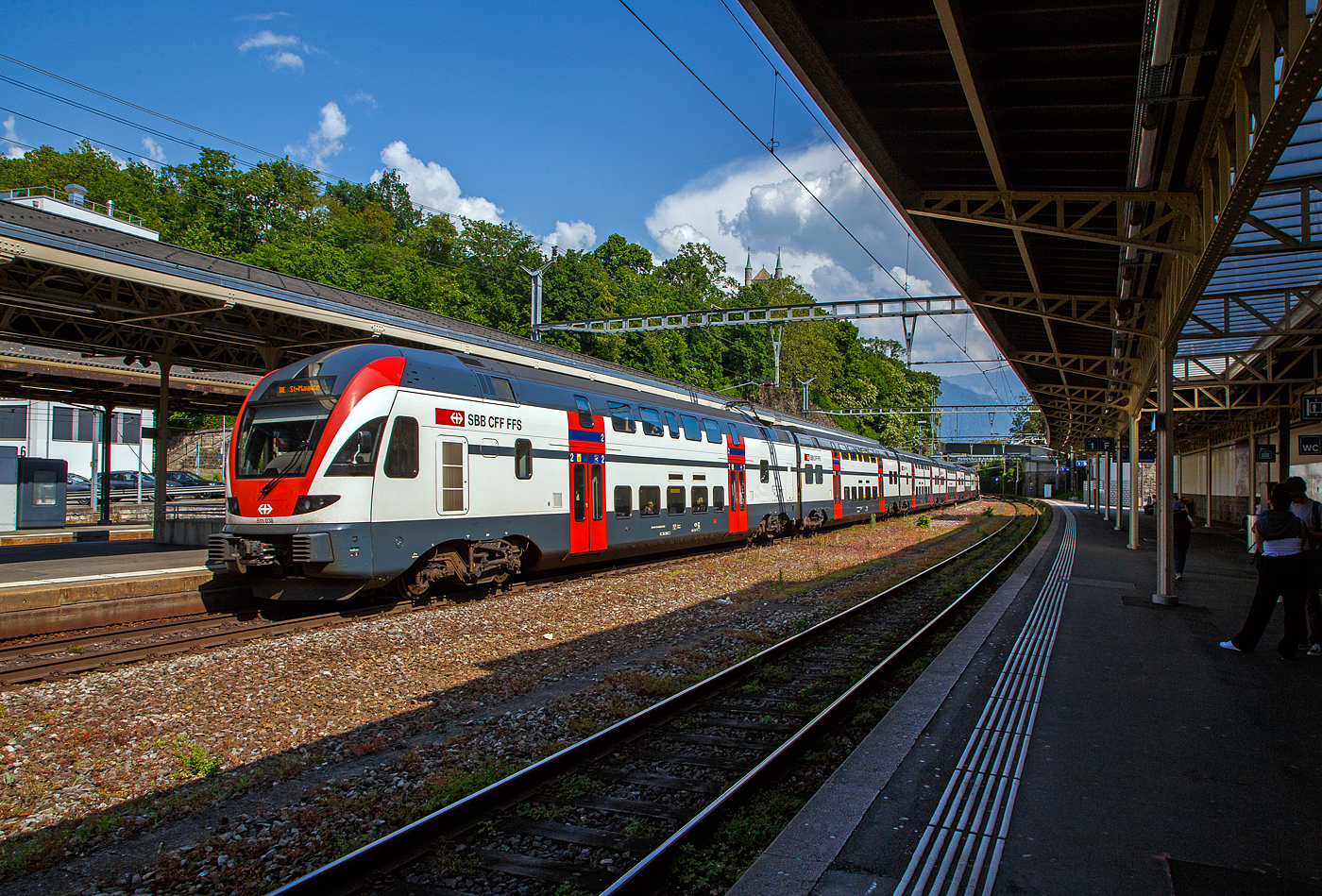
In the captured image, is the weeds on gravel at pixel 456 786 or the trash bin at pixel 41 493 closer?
the weeds on gravel at pixel 456 786

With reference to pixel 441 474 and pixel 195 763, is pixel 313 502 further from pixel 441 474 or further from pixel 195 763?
pixel 195 763

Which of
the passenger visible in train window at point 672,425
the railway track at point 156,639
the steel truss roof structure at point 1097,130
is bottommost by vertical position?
the railway track at point 156,639

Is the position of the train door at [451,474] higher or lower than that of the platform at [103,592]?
higher

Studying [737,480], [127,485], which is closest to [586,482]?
[737,480]

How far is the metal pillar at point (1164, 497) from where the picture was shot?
37.1ft

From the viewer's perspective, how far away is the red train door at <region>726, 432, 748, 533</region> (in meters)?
18.3

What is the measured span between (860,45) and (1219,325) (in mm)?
12159

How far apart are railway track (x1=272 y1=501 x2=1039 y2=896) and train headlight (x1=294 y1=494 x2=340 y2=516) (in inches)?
203

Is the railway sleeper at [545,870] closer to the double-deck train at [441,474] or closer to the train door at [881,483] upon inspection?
the double-deck train at [441,474]

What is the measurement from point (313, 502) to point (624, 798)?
608cm

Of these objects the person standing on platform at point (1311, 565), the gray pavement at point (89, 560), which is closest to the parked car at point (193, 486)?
the gray pavement at point (89, 560)

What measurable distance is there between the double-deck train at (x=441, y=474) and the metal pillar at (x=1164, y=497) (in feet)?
27.9

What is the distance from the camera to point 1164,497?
453 inches

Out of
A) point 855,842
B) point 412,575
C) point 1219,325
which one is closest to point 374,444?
point 412,575
